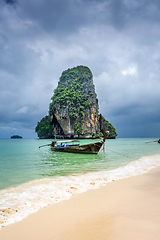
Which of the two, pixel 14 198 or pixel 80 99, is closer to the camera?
pixel 14 198

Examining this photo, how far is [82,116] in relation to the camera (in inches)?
2638

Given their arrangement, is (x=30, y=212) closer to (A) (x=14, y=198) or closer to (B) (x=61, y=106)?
(A) (x=14, y=198)

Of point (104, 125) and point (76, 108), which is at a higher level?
point (76, 108)

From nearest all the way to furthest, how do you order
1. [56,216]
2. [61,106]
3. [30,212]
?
[56,216], [30,212], [61,106]

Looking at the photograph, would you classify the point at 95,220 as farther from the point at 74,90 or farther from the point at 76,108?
the point at 74,90

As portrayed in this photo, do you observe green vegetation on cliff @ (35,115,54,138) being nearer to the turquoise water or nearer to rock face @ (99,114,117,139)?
rock face @ (99,114,117,139)

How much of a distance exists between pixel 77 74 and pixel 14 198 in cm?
7725

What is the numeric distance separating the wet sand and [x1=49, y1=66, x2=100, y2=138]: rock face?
→ 60359 mm

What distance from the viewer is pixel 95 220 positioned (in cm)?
277

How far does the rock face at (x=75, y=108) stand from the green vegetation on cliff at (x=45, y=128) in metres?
13.5

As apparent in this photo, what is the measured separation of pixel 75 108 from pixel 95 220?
63.4 m

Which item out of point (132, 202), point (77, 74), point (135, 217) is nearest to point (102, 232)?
point (135, 217)

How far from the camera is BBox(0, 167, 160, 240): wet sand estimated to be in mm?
Answer: 2312

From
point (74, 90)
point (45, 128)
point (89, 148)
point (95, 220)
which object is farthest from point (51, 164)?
point (45, 128)
